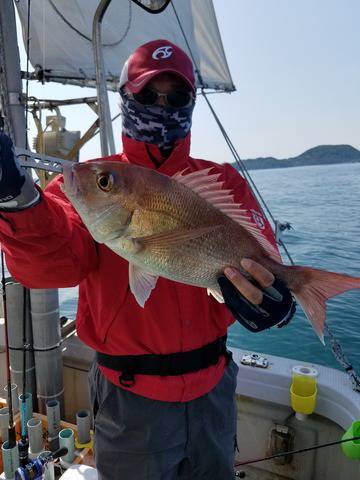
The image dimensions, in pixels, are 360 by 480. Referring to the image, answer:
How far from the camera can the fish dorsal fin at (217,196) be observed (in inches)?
70.7

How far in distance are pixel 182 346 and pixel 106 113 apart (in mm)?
2437

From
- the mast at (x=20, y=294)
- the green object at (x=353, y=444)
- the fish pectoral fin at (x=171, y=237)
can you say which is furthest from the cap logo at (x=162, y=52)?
the green object at (x=353, y=444)

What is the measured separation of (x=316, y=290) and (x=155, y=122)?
3.99ft

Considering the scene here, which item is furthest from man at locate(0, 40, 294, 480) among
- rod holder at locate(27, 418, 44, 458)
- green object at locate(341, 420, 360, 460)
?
rod holder at locate(27, 418, 44, 458)

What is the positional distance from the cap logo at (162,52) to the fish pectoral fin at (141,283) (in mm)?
1196

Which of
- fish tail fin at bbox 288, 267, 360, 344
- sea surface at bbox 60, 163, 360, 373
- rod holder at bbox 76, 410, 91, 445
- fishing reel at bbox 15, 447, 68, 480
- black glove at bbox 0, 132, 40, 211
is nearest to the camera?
black glove at bbox 0, 132, 40, 211

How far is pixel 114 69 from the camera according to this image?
253 inches

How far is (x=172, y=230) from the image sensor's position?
167 cm

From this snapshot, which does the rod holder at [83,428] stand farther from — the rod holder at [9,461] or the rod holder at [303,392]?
the rod holder at [303,392]

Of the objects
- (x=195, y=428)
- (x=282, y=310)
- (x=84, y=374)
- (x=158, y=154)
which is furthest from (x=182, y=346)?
(x=84, y=374)

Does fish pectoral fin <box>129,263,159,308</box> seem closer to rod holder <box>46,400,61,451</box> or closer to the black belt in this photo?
the black belt

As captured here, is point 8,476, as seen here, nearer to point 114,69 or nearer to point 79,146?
point 79,146

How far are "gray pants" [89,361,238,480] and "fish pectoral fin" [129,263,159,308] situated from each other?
661 millimetres

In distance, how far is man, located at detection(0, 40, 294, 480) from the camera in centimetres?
197
